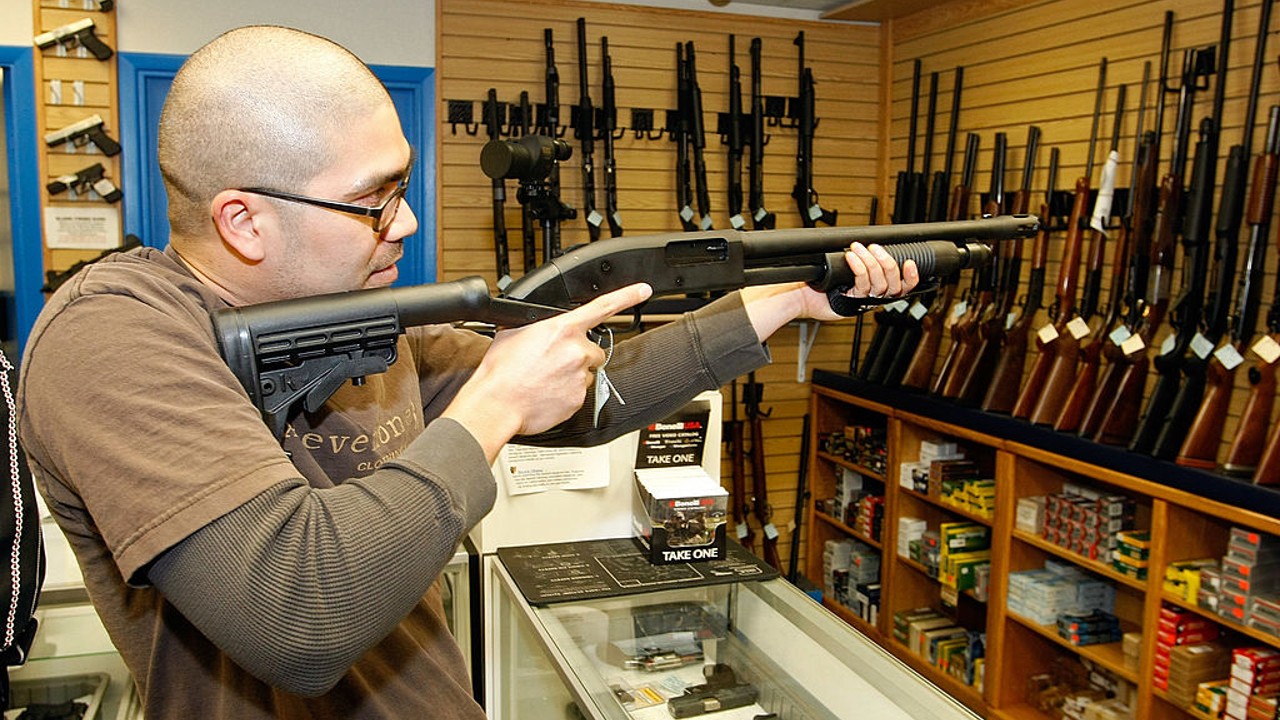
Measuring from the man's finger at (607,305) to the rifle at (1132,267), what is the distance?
238cm

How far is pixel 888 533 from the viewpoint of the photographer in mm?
4320

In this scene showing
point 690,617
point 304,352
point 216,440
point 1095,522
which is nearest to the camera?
point 216,440

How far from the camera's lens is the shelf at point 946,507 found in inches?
146

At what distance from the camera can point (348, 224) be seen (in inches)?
42.3

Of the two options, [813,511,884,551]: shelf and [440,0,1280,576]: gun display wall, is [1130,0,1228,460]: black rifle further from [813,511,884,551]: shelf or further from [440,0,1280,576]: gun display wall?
[813,511,884,551]: shelf

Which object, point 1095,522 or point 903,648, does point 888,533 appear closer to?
point 903,648

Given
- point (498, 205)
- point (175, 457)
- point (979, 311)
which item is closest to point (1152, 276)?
point (979, 311)

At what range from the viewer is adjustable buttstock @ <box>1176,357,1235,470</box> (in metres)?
2.84

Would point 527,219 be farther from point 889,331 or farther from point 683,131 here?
point 889,331

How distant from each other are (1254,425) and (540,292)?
8.10 ft

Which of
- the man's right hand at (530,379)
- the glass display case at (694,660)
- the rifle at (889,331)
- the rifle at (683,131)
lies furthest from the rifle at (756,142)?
the man's right hand at (530,379)

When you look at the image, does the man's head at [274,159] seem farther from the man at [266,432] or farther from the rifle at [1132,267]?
the rifle at [1132,267]

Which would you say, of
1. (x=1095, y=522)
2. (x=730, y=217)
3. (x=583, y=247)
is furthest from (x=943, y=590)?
(x=583, y=247)

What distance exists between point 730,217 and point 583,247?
3445mm
